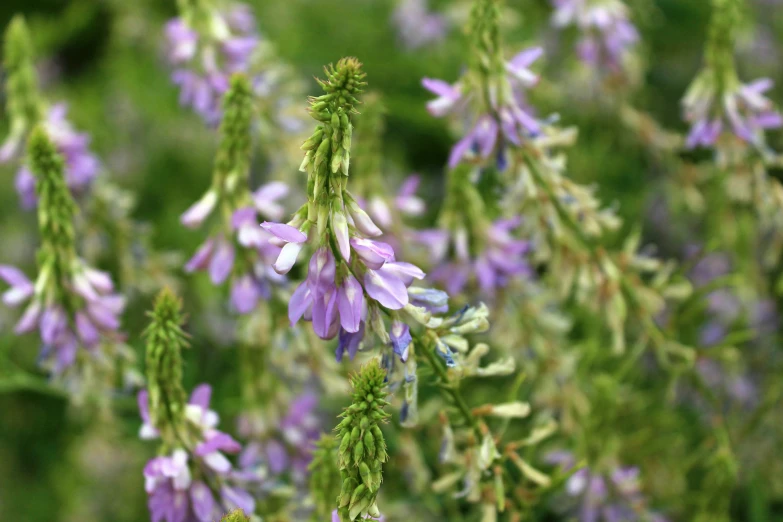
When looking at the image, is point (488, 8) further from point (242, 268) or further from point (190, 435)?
point (190, 435)

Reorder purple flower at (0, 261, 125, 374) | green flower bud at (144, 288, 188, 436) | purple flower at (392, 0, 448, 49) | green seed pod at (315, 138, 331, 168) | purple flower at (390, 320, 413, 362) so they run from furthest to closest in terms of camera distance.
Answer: purple flower at (392, 0, 448, 49) < purple flower at (0, 261, 125, 374) < green flower bud at (144, 288, 188, 436) < purple flower at (390, 320, 413, 362) < green seed pod at (315, 138, 331, 168)

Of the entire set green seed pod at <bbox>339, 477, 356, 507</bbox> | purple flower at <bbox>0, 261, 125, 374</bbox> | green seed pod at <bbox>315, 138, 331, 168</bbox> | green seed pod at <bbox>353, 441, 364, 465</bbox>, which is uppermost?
green seed pod at <bbox>315, 138, 331, 168</bbox>

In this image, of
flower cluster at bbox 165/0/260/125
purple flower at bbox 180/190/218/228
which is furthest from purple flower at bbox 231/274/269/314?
flower cluster at bbox 165/0/260/125

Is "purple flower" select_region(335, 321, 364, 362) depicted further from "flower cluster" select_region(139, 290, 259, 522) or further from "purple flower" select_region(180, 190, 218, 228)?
"purple flower" select_region(180, 190, 218, 228)

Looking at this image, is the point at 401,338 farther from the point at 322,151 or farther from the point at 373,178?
the point at 373,178

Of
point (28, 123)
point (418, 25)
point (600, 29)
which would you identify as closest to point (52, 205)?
point (28, 123)

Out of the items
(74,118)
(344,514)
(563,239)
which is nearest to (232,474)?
(344,514)

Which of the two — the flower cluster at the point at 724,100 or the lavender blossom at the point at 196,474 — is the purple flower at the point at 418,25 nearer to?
the flower cluster at the point at 724,100
